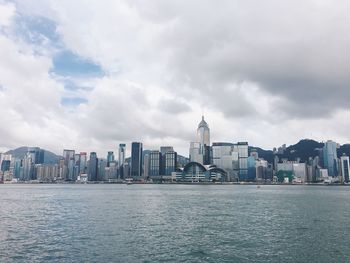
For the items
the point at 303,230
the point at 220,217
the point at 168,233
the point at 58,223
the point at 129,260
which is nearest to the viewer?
the point at 129,260

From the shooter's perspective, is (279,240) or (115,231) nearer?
(279,240)

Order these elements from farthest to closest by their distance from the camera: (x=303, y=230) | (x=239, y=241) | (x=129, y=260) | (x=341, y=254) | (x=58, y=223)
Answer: (x=58, y=223) < (x=303, y=230) < (x=239, y=241) < (x=341, y=254) < (x=129, y=260)

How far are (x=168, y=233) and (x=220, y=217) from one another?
21949mm

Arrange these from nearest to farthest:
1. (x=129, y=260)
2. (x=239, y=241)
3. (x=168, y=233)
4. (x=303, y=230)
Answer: (x=129, y=260)
(x=239, y=241)
(x=168, y=233)
(x=303, y=230)

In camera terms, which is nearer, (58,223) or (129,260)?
(129,260)

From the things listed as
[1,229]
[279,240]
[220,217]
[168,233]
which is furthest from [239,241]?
[1,229]

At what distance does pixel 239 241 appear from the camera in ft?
150

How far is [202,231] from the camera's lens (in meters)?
53.3

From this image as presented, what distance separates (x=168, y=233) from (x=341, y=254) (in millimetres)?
23448

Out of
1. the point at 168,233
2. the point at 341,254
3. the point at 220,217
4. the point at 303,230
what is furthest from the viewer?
the point at 220,217

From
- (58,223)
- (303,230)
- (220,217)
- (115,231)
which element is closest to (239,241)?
(303,230)

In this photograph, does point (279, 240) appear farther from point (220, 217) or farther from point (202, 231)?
point (220, 217)

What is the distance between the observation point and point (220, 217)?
7069cm

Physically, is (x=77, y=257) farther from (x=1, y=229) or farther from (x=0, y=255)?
(x=1, y=229)
